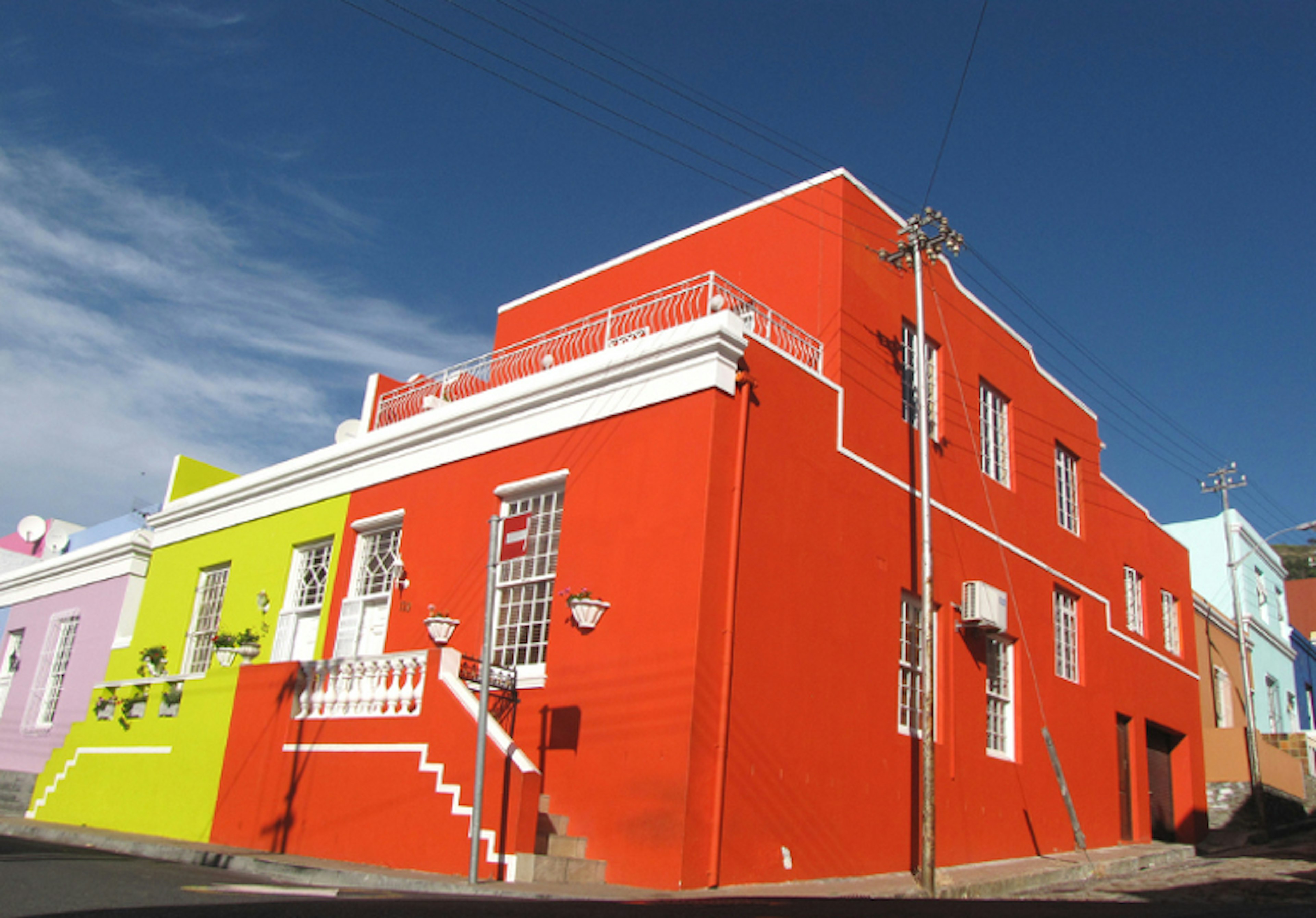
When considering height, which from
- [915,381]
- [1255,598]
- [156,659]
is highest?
[1255,598]

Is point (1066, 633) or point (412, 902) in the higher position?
point (1066, 633)

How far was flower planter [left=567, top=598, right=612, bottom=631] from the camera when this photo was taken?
33.2 ft

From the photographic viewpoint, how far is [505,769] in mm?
8742

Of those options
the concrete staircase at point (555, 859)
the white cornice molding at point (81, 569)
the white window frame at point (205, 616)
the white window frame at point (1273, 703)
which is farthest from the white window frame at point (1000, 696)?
the white window frame at point (1273, 703)

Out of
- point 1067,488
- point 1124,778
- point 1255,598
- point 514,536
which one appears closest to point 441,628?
point 514,536

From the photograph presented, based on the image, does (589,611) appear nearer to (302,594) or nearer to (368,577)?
(368,577)

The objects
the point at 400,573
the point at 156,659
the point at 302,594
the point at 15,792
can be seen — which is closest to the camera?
the point at 400,573

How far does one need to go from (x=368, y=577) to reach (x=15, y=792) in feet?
30.7

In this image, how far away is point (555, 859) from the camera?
8.75m

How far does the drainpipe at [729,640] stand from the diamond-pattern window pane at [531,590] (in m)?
2.13

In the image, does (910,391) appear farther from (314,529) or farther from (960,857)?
(314,529)

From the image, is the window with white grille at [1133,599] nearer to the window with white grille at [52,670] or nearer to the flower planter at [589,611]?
the flower planter at [589,611]

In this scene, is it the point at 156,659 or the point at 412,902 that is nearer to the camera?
the point at 412,902

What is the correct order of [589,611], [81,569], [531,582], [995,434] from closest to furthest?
[589,611] < [531,582] < [995,434] < [81,569]
